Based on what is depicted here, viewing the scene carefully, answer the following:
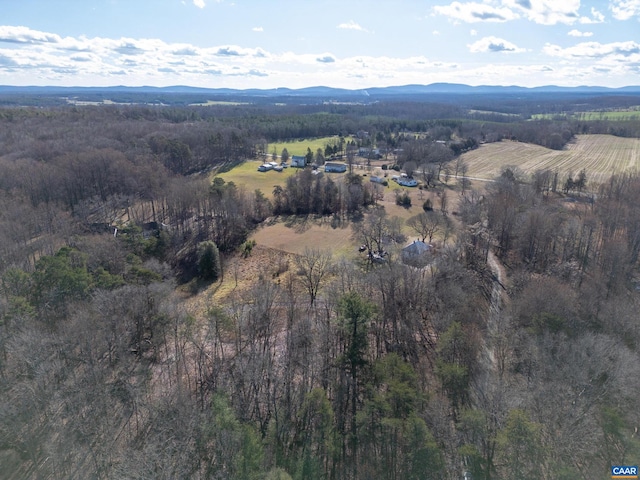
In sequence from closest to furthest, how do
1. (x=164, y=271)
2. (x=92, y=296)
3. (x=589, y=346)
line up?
(x=589, y=346) < (x=92, y=296) < (x=164, y=271)

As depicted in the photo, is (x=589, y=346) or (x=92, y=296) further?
(x=92, y=296)

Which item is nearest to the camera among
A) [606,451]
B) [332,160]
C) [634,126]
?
[606,451]

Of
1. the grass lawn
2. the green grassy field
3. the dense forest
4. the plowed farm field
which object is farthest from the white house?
the dense forest

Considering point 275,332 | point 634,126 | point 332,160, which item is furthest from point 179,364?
point 634,126

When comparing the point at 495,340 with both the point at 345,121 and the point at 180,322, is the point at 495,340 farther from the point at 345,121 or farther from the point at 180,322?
the point at 345,121

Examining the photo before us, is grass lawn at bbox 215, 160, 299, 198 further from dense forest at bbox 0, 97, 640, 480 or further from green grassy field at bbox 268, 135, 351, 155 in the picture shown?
dense forest at bbox 0, 97, 640, 480

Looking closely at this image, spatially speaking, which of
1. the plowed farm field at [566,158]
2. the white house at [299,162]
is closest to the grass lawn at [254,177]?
the white house at [299,162]

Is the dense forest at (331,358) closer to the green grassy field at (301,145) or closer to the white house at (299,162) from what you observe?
the white house at (299,162)
